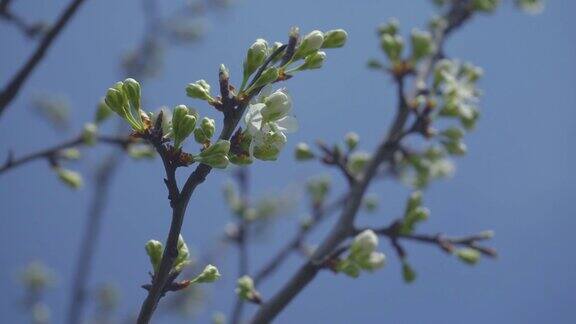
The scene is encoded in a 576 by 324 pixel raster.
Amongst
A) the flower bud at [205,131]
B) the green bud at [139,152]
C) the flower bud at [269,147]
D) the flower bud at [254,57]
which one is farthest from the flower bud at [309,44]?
the green bud at [139,152]

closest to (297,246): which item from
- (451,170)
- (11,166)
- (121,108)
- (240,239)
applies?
(240,239)

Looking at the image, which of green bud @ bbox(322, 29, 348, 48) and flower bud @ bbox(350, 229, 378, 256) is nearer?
green bud @ bbox(322, 29, 348, 48)

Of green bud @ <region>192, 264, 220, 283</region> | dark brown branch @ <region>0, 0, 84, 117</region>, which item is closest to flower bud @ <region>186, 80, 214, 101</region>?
green bud @ <region>192, 264, 220, 283</region>

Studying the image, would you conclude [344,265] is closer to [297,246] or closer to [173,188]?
[173,188]

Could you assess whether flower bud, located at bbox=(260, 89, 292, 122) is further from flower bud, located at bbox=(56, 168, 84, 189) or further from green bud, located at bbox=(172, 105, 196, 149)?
flower bud, located at bbox=(56, 168, 84, 189)

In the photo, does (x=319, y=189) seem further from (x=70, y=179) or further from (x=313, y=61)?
(x=313, y=61)

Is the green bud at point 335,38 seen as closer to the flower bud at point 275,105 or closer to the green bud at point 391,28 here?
the flower bud at point 275,105

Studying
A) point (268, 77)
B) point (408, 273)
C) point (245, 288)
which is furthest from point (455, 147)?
point (268, 77)
